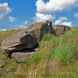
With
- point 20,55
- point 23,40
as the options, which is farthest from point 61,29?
point 20,55

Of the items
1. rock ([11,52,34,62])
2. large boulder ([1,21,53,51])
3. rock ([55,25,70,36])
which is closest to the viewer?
rock ([11,52,34,62])

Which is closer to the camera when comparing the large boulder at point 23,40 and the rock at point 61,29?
the large boulder at point 23,40

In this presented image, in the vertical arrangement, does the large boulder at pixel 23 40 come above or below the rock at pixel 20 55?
above

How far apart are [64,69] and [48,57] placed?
174 cm

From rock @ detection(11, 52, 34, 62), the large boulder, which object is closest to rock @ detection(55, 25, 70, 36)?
the large boulder

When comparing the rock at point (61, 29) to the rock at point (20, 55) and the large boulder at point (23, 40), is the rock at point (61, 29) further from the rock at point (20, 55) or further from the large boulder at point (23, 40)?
the rock at point (20, 55)

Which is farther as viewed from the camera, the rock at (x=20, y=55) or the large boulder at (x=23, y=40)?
the large boulder at (x=23, y=40)

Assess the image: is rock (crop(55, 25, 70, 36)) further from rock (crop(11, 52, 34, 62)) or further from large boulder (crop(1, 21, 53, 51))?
rock (crop(11, 52, 34, 62))

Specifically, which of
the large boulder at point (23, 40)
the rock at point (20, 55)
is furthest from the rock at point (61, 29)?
the rock at point (20, 55)

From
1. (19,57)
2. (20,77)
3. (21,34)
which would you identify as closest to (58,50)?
(20,77)

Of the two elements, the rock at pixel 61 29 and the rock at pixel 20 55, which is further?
the rock at pixel 61 29

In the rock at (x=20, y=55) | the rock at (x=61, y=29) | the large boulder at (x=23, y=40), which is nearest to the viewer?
the rock at (x=20, y=55)

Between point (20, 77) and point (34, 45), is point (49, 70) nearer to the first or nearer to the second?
point (20, 77)

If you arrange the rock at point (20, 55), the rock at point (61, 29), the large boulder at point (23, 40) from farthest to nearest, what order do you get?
1. the rock at point (61, 29)
2. the large boulder at point (23, 40)
3. the rock at point (20, 55)
